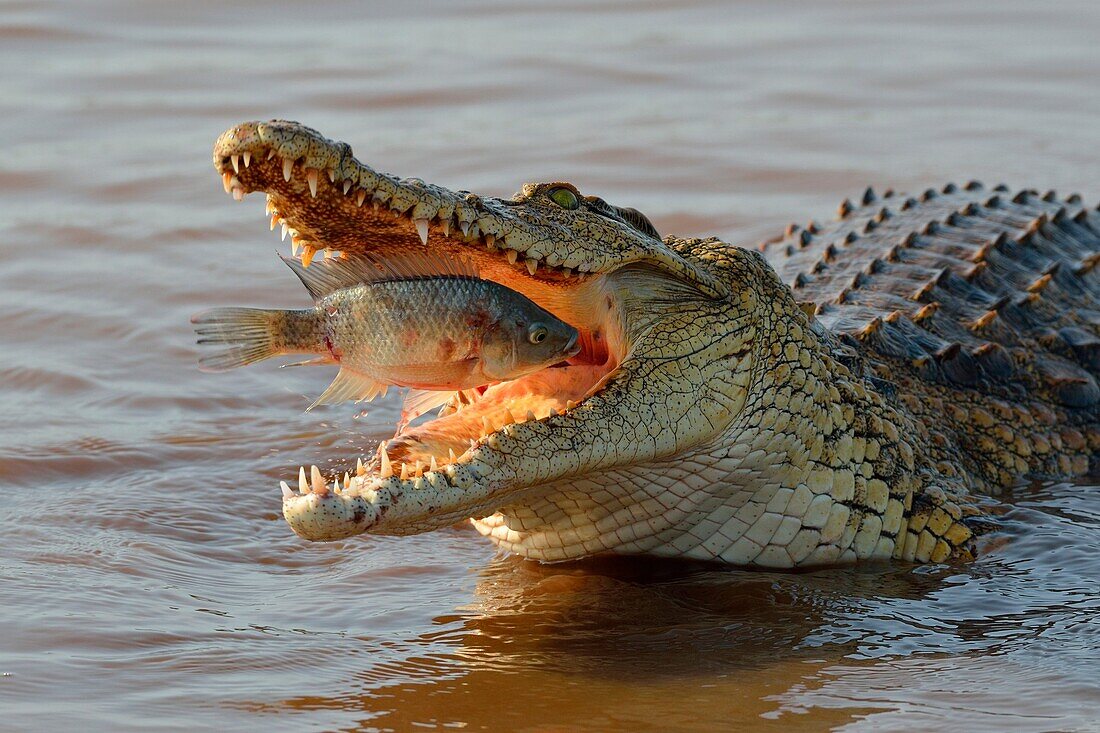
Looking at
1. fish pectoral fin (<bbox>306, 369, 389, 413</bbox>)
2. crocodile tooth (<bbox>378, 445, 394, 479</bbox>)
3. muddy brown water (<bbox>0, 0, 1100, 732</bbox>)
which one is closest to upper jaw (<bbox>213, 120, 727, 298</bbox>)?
fish pectoral fin (<bbox>306, 369, 389, 413</bbox>)

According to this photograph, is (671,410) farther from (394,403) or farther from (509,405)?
(394,403)

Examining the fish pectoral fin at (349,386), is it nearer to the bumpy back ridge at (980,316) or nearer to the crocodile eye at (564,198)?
the crocodile eye at (564,198)

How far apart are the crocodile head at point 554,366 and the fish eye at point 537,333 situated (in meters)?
0.19

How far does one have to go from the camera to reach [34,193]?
27.3ft

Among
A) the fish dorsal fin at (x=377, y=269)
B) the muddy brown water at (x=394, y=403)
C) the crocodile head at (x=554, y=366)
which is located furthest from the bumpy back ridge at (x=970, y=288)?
the fish dorsal fin at (x=377, y=269)

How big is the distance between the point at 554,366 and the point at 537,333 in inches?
18.7

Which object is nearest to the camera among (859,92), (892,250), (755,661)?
(755,661)

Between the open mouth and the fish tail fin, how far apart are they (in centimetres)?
23

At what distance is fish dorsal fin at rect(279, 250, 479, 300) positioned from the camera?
3.87 metres

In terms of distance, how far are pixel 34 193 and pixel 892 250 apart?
4.81 metres

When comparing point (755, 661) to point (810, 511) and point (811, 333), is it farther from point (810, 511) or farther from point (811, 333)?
point (811, 333)

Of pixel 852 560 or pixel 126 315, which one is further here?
pixel 126 315

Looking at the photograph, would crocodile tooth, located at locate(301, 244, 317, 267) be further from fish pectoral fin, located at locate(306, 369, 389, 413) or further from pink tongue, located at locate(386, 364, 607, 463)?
pink tongue, located at locate(386, 364, 607, 463)

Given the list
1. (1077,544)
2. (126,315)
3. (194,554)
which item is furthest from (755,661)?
(126,315)
